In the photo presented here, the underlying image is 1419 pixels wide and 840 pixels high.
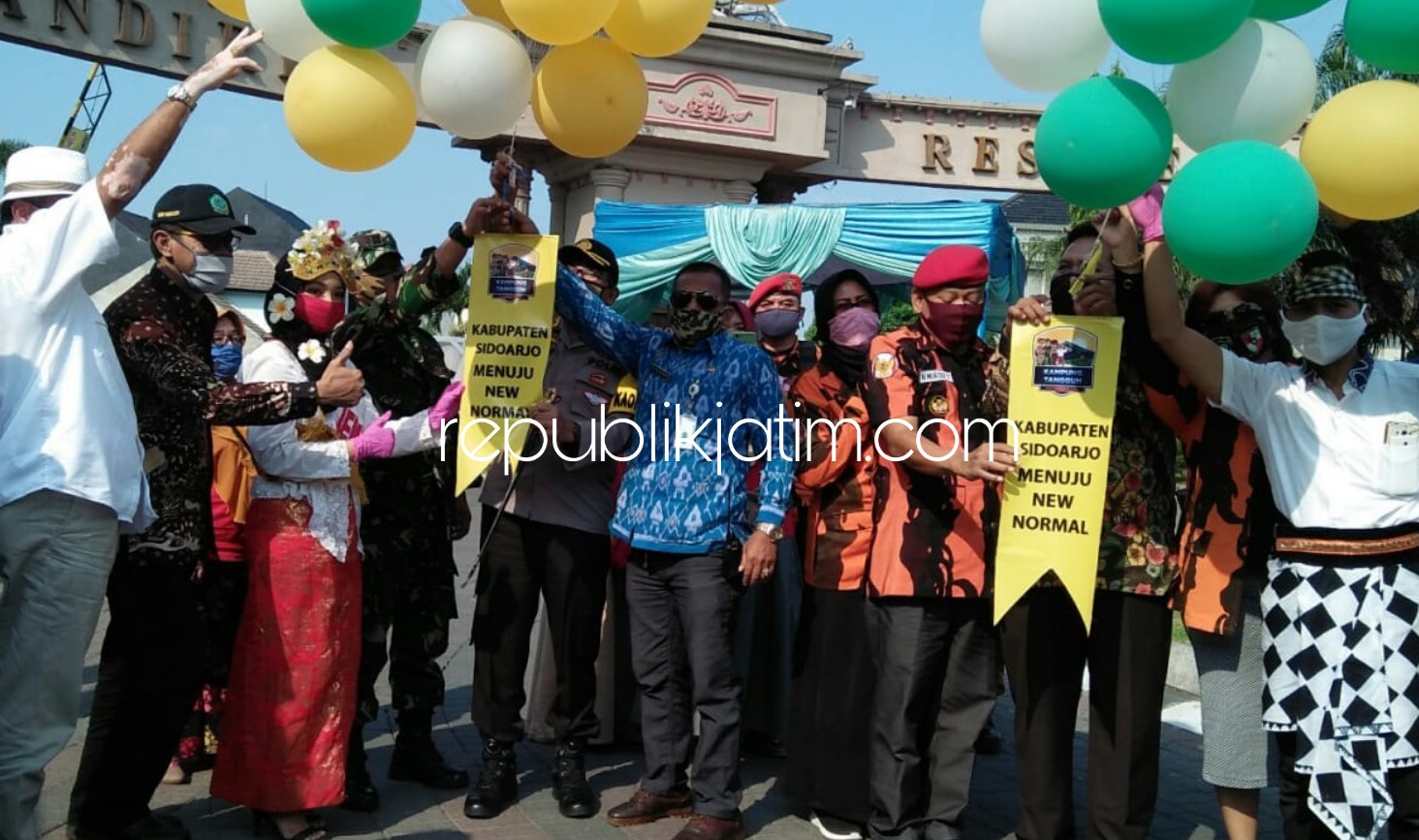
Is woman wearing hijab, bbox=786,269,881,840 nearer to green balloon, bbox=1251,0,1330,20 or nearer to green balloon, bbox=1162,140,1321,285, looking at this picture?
green balloon, bbox=1162,140,1321,285

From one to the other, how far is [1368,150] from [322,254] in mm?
3396

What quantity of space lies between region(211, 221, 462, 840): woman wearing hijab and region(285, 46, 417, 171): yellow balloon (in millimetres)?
869

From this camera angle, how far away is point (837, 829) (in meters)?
4.78

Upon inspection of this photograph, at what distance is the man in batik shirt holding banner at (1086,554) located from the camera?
12.9ft

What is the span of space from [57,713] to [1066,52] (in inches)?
126

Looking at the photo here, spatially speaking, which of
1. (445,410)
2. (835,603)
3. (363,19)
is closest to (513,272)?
(445,410)

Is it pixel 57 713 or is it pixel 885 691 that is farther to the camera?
pixel 885 691

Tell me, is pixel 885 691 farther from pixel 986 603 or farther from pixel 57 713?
pixel 57 713

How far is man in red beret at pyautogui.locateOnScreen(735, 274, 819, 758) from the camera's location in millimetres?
5945

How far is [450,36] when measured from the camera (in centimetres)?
407

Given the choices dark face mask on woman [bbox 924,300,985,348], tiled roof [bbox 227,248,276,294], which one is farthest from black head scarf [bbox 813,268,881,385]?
tiled roof [bbox 227,248,276,294]

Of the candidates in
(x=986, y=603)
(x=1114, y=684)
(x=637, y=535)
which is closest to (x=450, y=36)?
(x=637, y=535)

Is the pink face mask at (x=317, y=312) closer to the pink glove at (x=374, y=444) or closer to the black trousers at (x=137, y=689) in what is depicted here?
the pink glove at (x=374, y=444)

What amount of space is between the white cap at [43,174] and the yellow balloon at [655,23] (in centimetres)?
165
